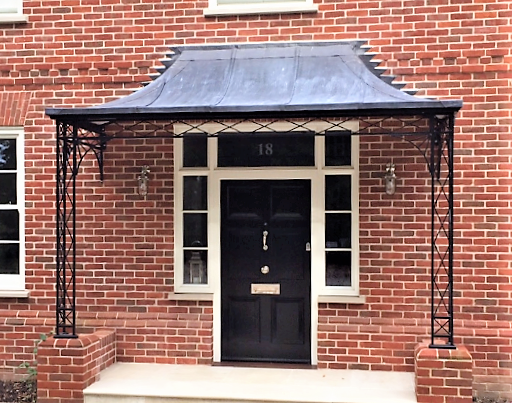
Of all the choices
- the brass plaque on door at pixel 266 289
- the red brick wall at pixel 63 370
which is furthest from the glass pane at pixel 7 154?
the brass plaque on door at pixel 266 289

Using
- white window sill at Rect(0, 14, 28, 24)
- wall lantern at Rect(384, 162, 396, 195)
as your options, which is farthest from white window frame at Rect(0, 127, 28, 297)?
wall lantern at Rect(384, 162, 396, 195)

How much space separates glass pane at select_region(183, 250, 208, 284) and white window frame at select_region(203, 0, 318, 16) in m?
2.79

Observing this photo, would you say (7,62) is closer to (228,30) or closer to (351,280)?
(228,30)

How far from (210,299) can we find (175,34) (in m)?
3.11

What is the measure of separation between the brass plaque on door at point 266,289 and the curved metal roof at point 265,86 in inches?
87.6

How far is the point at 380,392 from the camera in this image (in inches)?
231

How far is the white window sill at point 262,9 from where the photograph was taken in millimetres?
6781

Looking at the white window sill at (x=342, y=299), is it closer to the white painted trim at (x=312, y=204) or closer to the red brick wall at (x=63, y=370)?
the white painted trim at (x=312, y=204)

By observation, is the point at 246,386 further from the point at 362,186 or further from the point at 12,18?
the point at 12,18

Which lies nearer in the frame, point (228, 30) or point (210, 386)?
point (210, 386)

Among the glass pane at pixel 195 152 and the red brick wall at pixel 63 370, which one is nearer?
the red brick wall at pixel 63 370

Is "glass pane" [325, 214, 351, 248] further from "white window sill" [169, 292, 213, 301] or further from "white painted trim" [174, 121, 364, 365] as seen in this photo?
"white window sill" [169, 292, 213, 301]

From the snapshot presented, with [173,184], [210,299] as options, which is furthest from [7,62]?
[210,299]

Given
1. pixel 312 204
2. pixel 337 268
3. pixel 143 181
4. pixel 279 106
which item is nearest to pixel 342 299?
pixel 337 268
